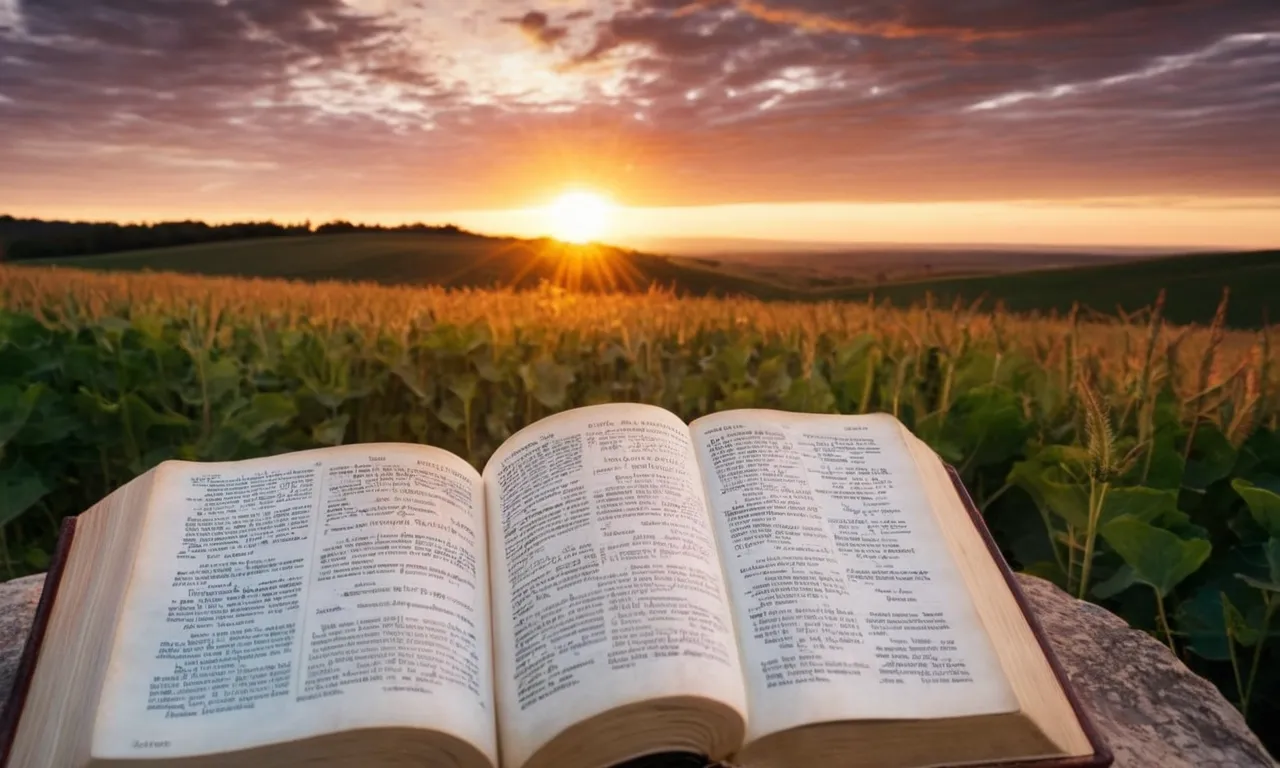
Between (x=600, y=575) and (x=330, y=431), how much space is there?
2226mm

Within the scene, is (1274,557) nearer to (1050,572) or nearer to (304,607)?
(1050,572)

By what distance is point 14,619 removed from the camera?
1.90 m

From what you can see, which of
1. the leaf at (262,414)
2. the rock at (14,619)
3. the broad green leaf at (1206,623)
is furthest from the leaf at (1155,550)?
the leaf at (262,414)

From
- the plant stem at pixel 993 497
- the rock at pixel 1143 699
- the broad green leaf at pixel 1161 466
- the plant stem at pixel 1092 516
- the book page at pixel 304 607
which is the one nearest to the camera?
the book page at pixel 304 607

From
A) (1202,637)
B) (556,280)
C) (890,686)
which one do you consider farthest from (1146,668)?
(556,280)

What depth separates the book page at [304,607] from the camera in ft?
4.09

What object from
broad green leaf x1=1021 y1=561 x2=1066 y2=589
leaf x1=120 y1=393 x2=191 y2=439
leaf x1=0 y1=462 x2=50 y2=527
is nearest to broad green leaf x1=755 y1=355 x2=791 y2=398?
broad green leaf x1=1021 y1=561 x2=1066 y2=589

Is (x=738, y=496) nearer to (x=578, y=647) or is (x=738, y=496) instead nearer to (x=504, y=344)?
(x=578, y=647)

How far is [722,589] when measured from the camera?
145 cm

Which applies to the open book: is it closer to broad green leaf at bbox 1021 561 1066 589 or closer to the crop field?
the crop field

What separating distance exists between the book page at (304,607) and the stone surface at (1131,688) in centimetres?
45

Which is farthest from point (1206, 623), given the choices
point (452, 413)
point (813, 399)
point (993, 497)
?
point (452, 413)

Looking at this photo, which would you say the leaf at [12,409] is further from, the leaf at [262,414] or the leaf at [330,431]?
the leaf at [330,431]

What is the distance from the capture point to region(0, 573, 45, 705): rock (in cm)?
169
